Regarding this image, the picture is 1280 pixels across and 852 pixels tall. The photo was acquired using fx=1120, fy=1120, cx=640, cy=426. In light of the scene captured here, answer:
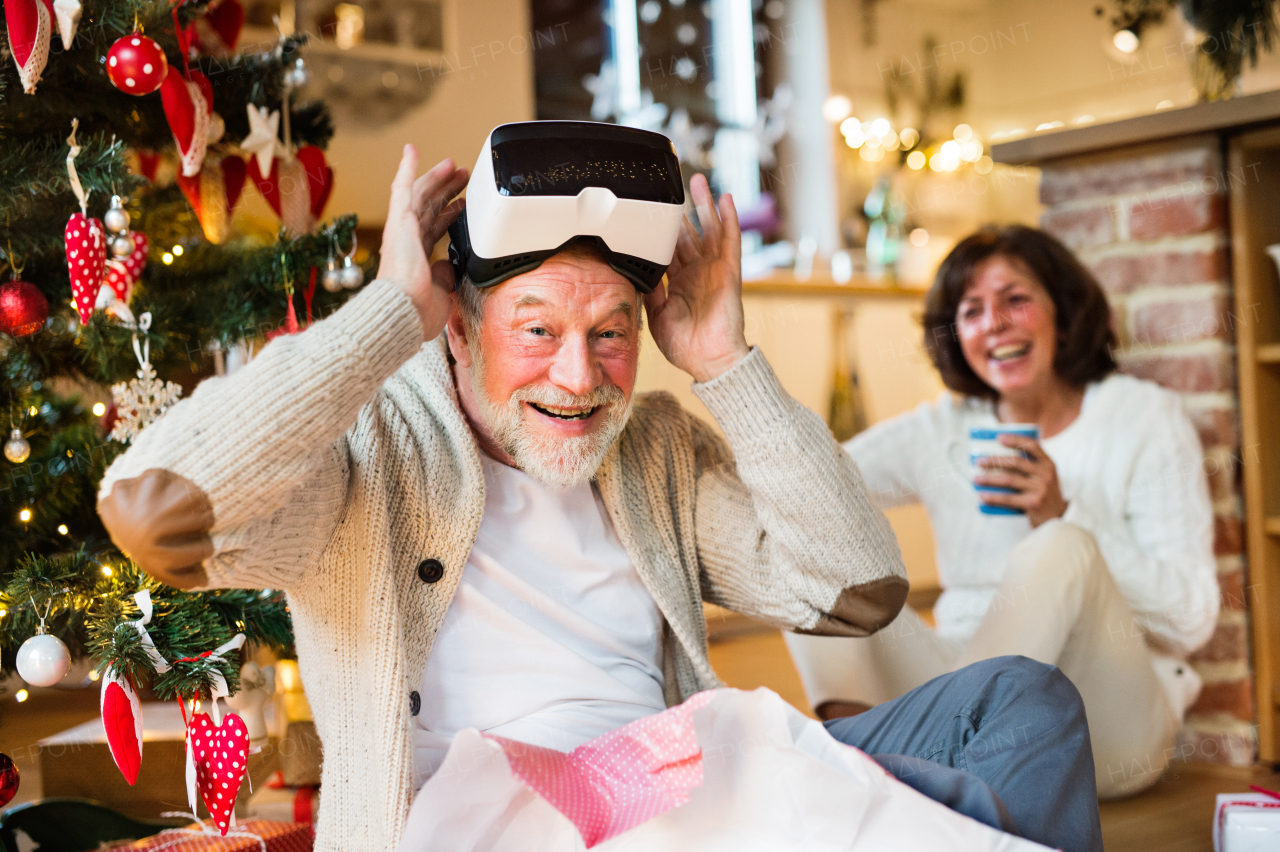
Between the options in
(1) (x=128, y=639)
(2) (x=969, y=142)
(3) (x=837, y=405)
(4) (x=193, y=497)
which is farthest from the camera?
(2) (x=969, y=142)

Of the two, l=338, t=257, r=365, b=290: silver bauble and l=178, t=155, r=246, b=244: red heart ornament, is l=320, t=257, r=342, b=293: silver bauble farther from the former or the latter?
l=178, t=155, r=246, b=244: red heart ornament

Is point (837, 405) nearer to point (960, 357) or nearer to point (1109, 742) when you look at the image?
point (960, 357)

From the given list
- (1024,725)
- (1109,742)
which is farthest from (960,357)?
(1024,725)

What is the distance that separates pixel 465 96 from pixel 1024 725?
2677 millimetres

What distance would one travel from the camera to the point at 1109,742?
165 centimetres

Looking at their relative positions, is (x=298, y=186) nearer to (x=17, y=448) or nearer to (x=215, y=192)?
(x=215, y=192)

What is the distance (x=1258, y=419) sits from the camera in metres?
1.83

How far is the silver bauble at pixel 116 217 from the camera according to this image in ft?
3.84

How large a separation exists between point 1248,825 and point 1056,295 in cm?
88

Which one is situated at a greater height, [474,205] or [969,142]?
[969,142]

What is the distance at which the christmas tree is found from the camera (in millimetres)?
1141

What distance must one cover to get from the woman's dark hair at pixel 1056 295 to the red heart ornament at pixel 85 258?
4.36ft

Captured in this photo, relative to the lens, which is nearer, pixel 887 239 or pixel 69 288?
pixel 69 288

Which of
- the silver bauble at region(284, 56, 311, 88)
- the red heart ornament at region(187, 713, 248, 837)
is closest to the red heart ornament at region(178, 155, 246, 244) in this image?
the silver bauble at region(284, 56, 311, 88)
